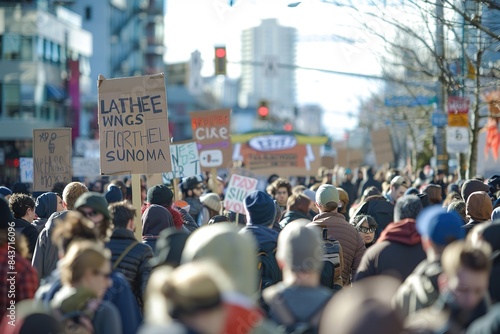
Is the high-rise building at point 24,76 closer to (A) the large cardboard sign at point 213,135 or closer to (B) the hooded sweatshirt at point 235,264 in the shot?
(A) the large cardboard sign at point 213,135

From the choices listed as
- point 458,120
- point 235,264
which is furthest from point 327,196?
point 458,120

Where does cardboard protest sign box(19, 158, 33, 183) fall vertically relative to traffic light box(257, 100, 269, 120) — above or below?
below

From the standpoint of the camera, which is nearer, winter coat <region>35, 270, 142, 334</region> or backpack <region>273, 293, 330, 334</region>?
backpack <region>273, 293, 330, 334</region>

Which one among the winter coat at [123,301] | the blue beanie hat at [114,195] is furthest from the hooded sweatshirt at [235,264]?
the blue beanie hat at [114,195]

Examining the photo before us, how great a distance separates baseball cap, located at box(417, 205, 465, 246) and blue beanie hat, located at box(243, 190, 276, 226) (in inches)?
88.7

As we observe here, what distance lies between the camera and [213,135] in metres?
21.0

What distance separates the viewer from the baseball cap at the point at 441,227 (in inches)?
241

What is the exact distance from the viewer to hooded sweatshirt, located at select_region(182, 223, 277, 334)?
4.88 metres

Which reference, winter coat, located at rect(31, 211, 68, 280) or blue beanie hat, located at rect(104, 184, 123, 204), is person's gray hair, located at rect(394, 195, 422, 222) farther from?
blue beanie hat, located at rect(104, 184, 123, 204)

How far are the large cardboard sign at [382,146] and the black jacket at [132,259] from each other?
25997mm

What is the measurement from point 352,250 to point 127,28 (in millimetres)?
91860

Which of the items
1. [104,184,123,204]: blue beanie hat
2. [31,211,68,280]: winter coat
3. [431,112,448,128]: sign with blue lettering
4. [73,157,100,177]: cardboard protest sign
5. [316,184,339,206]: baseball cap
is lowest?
[73,157,100,177]: cardboard protest sign

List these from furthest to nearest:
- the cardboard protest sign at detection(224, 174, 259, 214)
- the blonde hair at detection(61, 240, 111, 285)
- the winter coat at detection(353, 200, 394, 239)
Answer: the cardboard protest sign at detection(224, 174, 259, 214) < the winter coat at detection(353, 200, 394, 239) < the blonde hair at detection(61, 240, 111, 285)

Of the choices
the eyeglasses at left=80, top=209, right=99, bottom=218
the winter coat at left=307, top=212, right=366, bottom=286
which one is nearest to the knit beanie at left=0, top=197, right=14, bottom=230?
the eyeglasses at left=80, top=209, right=99, bottom=218
